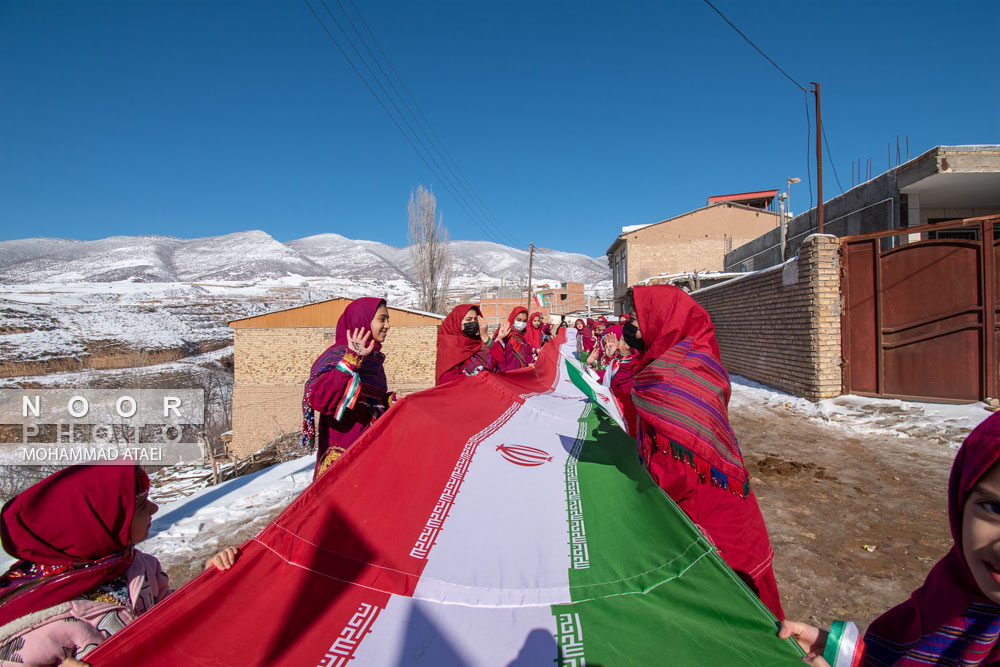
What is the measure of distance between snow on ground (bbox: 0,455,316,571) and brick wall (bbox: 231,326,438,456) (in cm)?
1543

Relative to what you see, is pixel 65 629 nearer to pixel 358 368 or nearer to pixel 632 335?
pixel 358 368

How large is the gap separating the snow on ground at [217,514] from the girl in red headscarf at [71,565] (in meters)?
2.21

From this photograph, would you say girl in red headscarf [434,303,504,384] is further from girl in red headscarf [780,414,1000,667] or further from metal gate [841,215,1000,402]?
metal gate [841,215,1000,402]

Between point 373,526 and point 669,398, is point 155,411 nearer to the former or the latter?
point 373,526

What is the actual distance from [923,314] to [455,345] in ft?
21.5

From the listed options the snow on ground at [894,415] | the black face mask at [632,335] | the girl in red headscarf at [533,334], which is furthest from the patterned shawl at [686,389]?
the girl in red headscarf at [533,334]

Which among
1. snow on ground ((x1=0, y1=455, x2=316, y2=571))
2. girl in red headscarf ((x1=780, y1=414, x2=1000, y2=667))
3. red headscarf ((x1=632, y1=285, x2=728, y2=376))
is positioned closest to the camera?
girl in red headscarf ((x1=780, y1=414, x2=1000, y2=667))

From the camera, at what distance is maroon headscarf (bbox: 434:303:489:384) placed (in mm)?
5668

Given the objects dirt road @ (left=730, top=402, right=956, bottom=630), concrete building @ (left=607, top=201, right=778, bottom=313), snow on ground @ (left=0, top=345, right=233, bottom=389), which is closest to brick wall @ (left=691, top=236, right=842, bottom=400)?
dirt road @ (left=730, top=402, right=956, bottom=630)

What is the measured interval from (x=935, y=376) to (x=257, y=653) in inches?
334

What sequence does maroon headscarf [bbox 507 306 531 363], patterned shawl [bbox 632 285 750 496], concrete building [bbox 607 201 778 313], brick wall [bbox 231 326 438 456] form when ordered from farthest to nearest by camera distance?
concrete building [bbox 607 201 778 313] → brick wall [bbox 231 326 438 456] → maroon headscarf [bbox 507 306 531 363] → patterned shawl [bbox 632 285 750 496]

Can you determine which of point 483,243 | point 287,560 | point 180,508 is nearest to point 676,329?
point 287,560

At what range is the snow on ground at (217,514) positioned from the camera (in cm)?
360

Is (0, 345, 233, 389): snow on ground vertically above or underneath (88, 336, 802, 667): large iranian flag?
underneath
